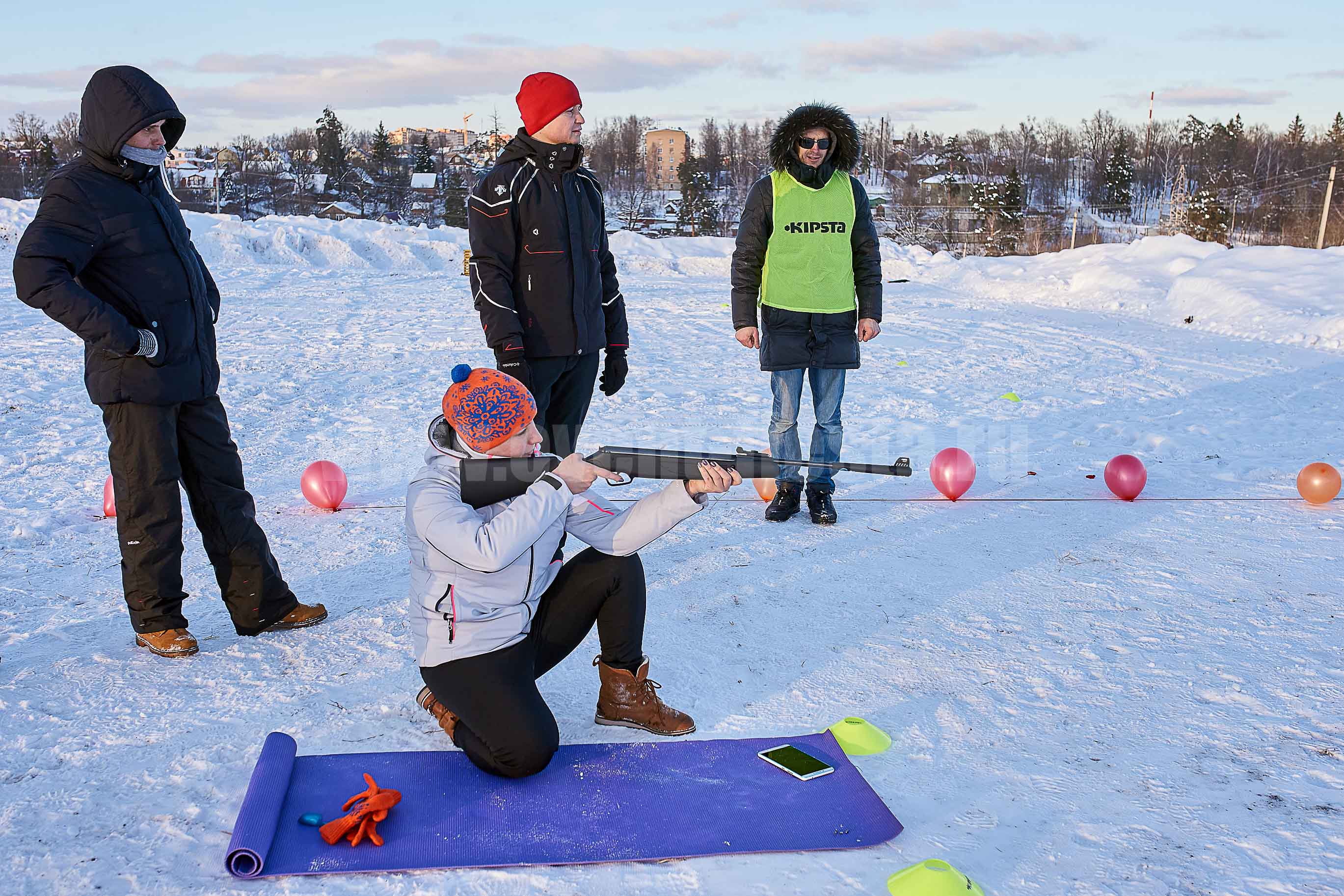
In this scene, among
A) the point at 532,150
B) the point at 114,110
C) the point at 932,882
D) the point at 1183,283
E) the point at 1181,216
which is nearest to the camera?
the point at 932,882

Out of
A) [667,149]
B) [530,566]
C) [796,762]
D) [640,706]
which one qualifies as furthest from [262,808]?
[667,149]

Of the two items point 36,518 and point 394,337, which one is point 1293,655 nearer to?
point 36,518

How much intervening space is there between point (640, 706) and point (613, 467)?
77cm

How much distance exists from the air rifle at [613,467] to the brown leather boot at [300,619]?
1391 millimetres

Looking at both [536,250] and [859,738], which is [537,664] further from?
[536,250]

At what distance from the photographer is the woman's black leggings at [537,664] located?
2775 mm

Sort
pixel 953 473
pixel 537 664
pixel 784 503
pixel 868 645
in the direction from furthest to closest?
pixel 953 473, pixel 784 503, pixel 868 645, pixel 537 664

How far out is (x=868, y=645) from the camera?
12.6 ft

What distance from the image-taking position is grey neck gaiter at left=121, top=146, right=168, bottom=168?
332 cm

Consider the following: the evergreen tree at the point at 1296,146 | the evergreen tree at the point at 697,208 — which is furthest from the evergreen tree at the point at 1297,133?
the evergreen tree at the point at 697,208

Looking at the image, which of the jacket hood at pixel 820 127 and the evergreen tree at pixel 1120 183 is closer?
the jacket hood at pixel 820 127

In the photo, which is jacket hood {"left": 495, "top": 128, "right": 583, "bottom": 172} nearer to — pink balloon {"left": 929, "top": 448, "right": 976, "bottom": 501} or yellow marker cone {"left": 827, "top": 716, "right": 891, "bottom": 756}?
yellow marker cone {"left": 827, "top": 716, "right": 891, "bottom": 756}

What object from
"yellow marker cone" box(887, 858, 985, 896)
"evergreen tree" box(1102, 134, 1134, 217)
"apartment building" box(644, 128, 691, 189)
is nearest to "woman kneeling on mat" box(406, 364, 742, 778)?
"yellow marker cone" box(887, 858, 985, 896)

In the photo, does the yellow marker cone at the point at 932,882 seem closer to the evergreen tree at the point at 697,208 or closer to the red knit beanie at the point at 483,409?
the red knit beanie at the point at 483,409
